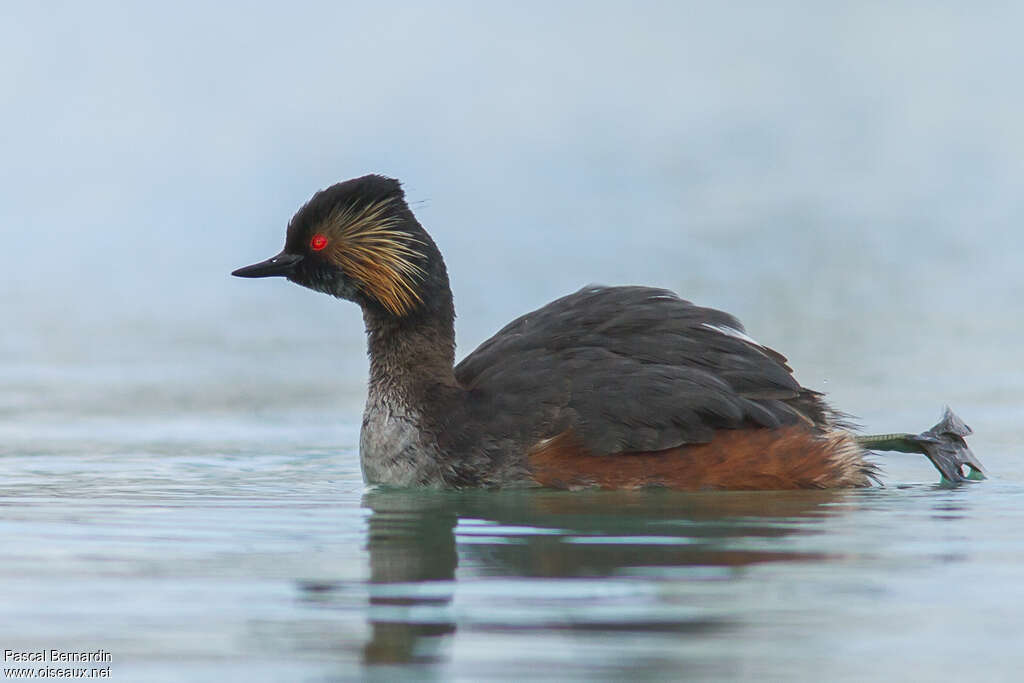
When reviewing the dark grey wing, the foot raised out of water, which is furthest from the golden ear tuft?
the foot raised out of water

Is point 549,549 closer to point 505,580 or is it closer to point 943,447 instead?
point 505,580

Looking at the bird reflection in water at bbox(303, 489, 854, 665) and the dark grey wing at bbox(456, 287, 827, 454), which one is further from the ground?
the dark grey wing at bbox(456, 287, 827, 454)

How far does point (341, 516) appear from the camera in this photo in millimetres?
6828

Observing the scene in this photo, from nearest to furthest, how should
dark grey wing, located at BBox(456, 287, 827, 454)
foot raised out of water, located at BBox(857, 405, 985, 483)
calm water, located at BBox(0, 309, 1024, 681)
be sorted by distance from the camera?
calm water, located at BBox(0, 309, 1024, 681)
dark grey wing, located at BBox(456, 287, 827, 454)
foot raised out of water, located at BBox(857, 405, 985, 483)

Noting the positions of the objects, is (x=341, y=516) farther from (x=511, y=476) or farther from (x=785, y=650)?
(x=785, y=650)

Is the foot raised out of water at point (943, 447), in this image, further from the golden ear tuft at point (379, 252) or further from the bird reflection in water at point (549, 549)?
the golden ear tuft at point (379, 252)

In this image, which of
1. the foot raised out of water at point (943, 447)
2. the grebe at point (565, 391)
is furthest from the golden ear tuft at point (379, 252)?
the foot raised out of water at point (943, 447)

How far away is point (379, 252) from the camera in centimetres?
848

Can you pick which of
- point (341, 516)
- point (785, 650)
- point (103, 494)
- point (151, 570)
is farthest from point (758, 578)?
point (103, 494)

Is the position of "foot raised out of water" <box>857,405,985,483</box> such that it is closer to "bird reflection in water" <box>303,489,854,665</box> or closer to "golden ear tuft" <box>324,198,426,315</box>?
"bird reflection in water" <box>303,489,854,665</box>

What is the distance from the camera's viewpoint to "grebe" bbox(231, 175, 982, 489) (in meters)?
7.73

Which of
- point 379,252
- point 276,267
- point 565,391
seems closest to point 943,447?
point 565,391

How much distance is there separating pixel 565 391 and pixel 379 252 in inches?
50.8

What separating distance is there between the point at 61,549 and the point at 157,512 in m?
1.08
